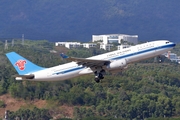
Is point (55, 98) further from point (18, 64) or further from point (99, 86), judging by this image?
point (18, 64)

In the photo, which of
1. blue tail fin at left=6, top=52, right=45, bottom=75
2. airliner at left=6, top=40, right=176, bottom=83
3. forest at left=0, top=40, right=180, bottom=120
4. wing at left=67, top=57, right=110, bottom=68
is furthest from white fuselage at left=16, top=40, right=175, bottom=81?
forest at left=0, top=40, right=180, bottom=120

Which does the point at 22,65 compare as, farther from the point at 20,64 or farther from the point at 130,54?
the point at 130,54

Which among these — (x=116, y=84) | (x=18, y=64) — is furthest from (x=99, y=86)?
(x=18, y=64)

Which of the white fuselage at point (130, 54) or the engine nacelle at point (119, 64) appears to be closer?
the engine nacelle at point (119, 64)

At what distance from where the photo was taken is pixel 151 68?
647 ft

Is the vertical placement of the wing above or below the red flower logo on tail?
below

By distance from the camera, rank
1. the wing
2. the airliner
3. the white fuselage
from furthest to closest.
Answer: the white fuselage
the airliner
the wing

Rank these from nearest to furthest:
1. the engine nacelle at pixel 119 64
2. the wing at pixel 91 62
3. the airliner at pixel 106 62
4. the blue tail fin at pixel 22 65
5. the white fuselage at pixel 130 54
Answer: the wing at pixel 91 62
the engine nacelle at pixel 119 64
the airliner at pixel 106 62
the white fuselage at pixel 130 54
the blue tail fin at pixel 22 65

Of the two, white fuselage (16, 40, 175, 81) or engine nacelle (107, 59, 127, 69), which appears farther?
white fuselage (16, 40, 175, 81)

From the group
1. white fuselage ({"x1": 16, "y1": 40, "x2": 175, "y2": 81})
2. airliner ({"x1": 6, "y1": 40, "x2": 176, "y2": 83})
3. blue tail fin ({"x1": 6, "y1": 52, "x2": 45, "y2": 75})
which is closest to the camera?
airliner ({"x1": 6, "y1": 40, "x2": 176, "y2": 83})

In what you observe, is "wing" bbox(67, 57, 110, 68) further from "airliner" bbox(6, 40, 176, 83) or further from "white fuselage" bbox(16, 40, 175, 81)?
"white fuselage" bbox(16, 40, 175, 81)

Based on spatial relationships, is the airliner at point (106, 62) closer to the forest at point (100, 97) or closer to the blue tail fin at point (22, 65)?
the blue tail fin at point (22, 65)

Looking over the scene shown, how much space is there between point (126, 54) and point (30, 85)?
5803 cm

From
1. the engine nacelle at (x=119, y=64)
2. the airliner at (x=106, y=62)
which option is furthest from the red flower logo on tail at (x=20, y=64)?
the engine nacelle at (x=119, y=64)
